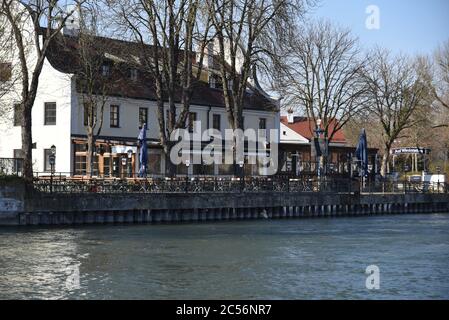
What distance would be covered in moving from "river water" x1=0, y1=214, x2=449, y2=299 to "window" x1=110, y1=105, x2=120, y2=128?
67.9 ft

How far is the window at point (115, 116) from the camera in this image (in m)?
63.5

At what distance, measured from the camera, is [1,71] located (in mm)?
50094

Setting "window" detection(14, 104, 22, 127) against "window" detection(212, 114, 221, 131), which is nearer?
"window" detection(14, 104, 22, 127)

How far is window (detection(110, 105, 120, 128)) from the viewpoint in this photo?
6347cm

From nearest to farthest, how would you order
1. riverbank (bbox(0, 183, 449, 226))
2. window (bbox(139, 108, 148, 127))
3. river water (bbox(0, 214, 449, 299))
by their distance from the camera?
river water (bbox(0, 214, 449, 299)), riverbank (bbox(0, 183, 449, 226)), window (bbox(139, 108, 148, 127))

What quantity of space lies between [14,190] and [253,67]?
19.5 m

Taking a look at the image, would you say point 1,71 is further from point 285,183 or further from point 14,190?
point 285,183

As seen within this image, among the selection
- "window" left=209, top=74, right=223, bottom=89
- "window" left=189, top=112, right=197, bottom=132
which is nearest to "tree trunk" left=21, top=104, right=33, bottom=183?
"window" left=189, top=112, right=197, bottom=132

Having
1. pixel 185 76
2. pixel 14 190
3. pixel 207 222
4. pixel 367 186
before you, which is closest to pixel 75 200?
pixel 14 190

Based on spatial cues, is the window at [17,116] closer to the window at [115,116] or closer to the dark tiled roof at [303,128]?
the window at [115,116]

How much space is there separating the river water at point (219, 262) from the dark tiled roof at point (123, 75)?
16.6 m

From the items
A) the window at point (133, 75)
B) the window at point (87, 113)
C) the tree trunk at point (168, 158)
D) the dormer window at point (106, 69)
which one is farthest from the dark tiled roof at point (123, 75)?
the tree trunk at point (168, 158)

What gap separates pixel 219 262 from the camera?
98.1 ft

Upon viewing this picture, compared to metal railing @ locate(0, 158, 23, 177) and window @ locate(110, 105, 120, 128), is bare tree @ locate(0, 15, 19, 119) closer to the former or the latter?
metal railing @ locate(0, 158, 23, 177)
